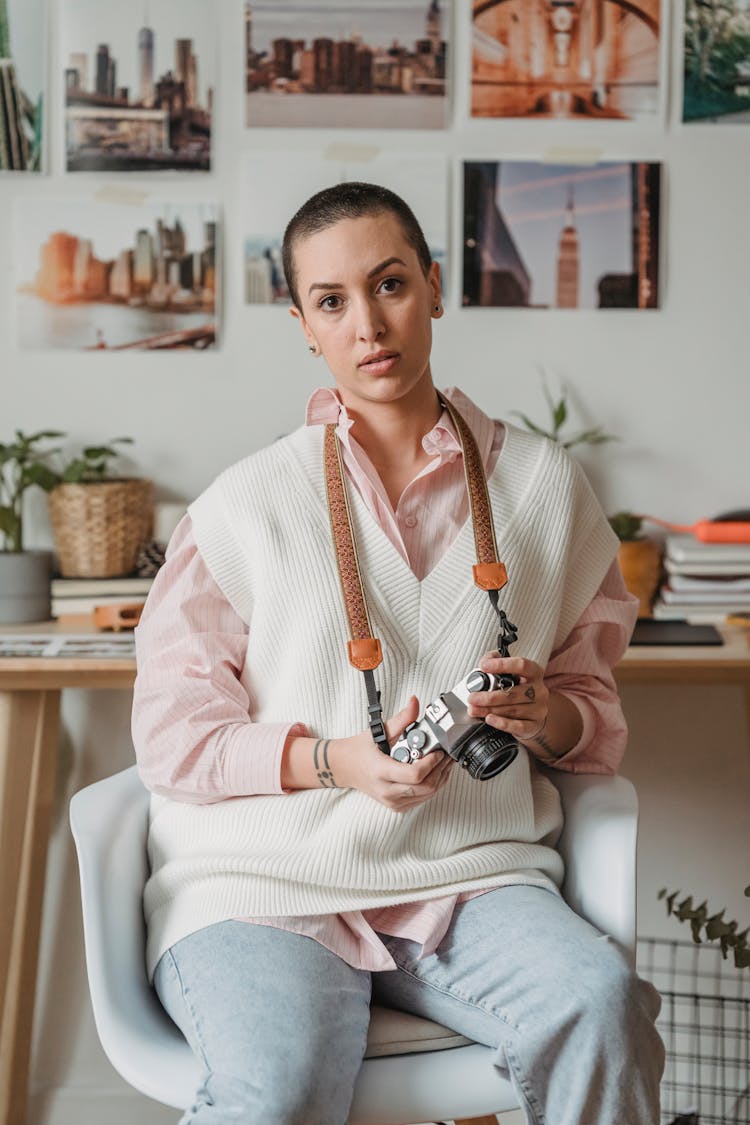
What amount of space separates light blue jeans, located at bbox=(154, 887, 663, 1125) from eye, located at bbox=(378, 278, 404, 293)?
0.68 meters

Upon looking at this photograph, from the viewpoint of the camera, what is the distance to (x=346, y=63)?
7.35ft

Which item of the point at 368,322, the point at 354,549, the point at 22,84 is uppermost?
the point at 22,84

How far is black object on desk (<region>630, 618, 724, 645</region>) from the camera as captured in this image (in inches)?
78.3

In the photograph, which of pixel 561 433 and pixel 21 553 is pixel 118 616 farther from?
pixel 561 433

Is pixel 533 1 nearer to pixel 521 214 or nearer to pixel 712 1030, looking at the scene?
pixel 521 214

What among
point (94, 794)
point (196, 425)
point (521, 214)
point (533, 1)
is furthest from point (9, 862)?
point (533, 1)

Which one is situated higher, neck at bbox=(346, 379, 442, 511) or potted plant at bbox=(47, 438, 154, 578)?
neck at bbox=(346, 379, 442, 511)

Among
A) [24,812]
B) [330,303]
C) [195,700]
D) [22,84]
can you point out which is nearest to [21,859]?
[24,812]

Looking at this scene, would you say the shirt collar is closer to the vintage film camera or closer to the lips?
the lips

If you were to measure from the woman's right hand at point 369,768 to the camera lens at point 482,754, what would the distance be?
0.03m

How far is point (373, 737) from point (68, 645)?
32.8 inches

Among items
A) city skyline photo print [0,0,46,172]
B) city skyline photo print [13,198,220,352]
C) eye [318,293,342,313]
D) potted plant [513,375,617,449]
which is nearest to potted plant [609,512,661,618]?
potted plant [513,375,617,449]

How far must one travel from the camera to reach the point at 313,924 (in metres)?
1.32

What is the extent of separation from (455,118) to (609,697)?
1.20m
